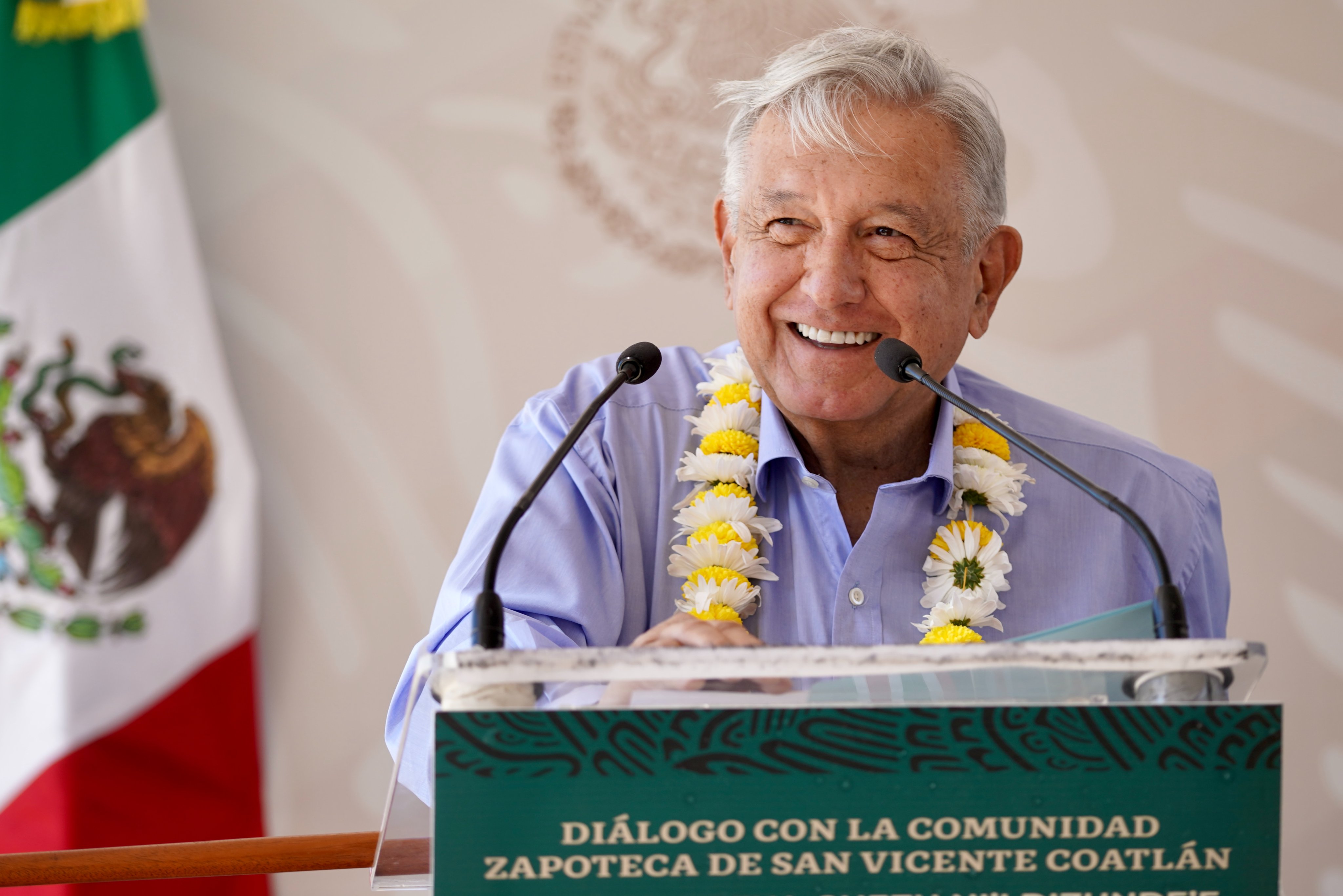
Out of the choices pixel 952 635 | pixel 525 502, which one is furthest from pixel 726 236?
pixel 525 502

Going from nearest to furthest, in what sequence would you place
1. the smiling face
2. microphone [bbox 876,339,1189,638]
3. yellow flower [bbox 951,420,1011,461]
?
1. microphone [bbox 876,339,1189,638]
2. the smiling face
3. yellow flower [bbox 951,420,1011,461]

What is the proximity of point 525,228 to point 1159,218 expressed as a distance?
1.64 m

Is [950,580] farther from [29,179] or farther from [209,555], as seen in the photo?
[29,179]

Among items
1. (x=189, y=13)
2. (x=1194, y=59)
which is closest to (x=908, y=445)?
(x=1194, y=59)

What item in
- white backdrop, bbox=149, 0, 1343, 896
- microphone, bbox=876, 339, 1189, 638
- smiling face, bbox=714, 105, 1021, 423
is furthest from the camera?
white backdrop, bbox=149, 0, 1343, 896

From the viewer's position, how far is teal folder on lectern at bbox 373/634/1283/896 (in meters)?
0.72

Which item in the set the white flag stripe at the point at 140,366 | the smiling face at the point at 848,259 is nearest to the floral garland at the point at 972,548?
the smiling face at the point at 848,259

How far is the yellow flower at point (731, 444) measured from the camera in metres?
1.64

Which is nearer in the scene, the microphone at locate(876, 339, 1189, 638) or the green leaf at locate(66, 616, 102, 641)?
the microphone at locate(876, 339, 1189, 638)

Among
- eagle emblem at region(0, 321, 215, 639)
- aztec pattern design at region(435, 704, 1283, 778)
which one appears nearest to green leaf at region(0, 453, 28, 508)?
eagle emblem at region(0, 321, 215, 639)

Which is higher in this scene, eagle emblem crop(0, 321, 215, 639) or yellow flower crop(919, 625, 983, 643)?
eagle emblem crop(0, 321, 215, 639)

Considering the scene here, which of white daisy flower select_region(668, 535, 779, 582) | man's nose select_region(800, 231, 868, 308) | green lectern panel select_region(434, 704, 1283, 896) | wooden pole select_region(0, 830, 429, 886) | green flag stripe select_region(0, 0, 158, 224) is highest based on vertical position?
green flag stripe select_region(0, 0, 158, 224)

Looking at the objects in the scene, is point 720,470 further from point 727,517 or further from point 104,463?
point 104,463

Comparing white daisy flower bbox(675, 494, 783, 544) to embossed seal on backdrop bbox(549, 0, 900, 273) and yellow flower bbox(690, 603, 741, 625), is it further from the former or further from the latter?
embossed seal on backdrop bbox(549, 0, 900, 273)
